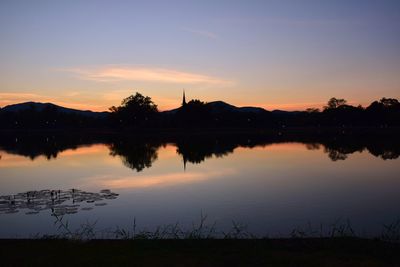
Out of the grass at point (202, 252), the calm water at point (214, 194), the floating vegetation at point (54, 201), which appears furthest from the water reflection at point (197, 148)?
the grass at point (202, 252)

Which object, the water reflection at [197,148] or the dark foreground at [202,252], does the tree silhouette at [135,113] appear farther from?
the dark foreground at [202,252]

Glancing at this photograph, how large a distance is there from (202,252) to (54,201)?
1473 centimetres

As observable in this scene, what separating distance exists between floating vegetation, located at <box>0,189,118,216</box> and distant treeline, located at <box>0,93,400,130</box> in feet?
336

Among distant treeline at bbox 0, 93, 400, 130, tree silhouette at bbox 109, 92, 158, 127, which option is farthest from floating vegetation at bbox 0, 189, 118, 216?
tree silhouette at bbox 109, 92, 158, 127

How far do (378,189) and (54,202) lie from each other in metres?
19.7

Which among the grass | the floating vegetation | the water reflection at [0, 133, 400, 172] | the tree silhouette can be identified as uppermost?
the tree silhouette

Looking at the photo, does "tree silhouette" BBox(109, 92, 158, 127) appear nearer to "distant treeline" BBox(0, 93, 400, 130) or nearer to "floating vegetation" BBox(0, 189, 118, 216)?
"distant treeline" BBox(0, 93, 400, 130)

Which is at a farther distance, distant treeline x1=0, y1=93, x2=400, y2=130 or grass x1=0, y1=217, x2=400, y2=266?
distant treeline x1=0, y1=93, x2=400, y2=130

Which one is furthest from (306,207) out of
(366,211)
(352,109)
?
(352,109)

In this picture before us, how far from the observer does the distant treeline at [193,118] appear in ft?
432

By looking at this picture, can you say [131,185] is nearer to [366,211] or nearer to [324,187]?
[324,187]

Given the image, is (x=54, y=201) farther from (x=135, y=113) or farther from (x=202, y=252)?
(x=135, y=113)

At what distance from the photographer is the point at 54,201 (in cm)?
2241

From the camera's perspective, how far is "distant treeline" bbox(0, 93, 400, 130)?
132 meters
